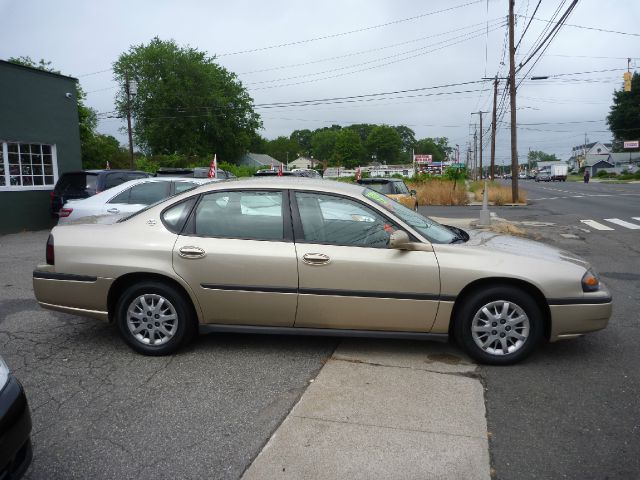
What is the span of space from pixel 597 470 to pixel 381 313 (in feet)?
6.09

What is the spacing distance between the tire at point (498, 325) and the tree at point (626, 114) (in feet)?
311

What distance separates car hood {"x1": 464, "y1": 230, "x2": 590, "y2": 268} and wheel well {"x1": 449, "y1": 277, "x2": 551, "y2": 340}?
253mm

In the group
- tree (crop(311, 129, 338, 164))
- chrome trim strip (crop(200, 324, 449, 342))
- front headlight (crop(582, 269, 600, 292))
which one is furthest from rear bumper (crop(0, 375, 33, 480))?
tree (crop(311, 129, 338, 164))

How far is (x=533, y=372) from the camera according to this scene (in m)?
4.21

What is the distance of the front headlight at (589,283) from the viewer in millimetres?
4258

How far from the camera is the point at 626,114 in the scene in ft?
282

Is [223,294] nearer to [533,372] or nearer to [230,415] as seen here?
[230,415]

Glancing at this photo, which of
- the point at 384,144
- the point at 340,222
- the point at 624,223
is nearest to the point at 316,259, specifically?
the point at 340,222

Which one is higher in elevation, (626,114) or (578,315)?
(626,114)

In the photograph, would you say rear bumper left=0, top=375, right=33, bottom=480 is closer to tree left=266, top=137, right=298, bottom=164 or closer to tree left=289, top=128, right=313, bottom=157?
tree left=266, top=137, right=298, bottom=164

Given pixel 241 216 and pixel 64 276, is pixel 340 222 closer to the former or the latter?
pixel 241 216

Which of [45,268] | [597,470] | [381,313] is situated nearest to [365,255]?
[381,313]

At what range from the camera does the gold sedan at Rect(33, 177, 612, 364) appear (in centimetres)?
423

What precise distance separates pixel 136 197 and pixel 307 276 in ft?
18.2
